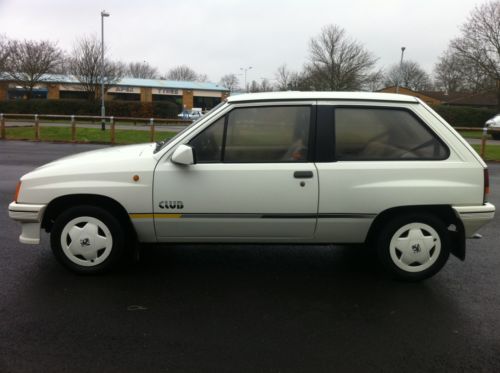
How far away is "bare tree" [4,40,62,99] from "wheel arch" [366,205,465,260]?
45.5 metres

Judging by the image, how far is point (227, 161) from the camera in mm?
4121

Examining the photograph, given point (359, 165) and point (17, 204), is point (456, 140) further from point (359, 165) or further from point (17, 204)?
point (17, 204)

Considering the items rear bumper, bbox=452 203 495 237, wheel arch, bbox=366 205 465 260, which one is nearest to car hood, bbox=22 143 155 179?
wheel arch, bbox=366 205 465 260

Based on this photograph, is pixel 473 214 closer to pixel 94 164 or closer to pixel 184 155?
pixel 184 155

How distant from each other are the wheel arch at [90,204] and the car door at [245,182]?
338mm

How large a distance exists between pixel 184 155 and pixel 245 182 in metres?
0.58

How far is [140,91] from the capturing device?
64.8 m

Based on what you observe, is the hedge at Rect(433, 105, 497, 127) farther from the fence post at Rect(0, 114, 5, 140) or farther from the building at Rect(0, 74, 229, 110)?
the fence post at Rect(0, 114, 5, 140)

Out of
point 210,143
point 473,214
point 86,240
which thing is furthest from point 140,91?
point 473,214

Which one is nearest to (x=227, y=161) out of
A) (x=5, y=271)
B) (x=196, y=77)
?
(x=5, y=271)

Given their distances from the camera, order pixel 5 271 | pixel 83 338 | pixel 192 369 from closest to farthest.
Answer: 1. pixel 192 369
2. pixel 83 338
3. pixel 5 271

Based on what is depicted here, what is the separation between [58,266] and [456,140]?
401cm

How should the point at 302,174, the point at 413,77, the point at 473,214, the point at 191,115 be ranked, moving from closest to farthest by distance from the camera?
the point at 302,174
the point at 473,214
the point at 191,115
the point at 413,77

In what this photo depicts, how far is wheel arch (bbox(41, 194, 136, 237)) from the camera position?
4.19 meters
